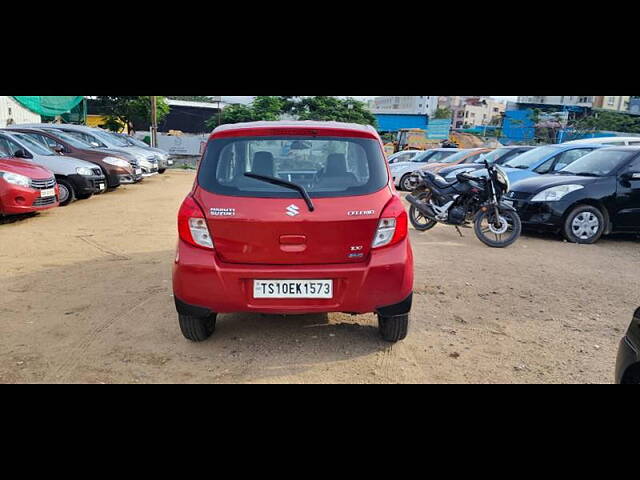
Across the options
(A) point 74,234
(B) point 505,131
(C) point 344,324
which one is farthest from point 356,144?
(B) point 505,131

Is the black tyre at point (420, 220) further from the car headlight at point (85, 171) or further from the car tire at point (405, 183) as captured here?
the car headlight at point (85, 171)

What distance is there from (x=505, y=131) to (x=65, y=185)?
→ 43653mm

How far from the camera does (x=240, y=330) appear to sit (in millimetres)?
4148

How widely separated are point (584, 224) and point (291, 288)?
21.2 feet

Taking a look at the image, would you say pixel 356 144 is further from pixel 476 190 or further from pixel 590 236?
pixel 590 236

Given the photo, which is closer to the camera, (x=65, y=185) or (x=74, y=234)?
(x=74, y=234)

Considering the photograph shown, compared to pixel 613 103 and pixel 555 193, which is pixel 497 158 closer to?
pixel 555 193

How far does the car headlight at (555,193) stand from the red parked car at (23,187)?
28.2ft

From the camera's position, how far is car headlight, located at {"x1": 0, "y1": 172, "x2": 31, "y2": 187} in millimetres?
8172

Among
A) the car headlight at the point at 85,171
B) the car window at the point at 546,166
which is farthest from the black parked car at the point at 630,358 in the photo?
the car headlight at the point at 85,171

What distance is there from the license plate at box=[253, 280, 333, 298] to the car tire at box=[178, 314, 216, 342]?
67 cm

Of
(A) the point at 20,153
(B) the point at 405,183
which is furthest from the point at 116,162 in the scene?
(B) the point at 405,183
